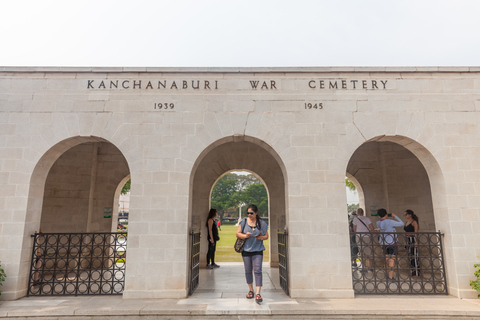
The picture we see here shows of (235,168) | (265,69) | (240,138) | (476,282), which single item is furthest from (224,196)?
(476,282)

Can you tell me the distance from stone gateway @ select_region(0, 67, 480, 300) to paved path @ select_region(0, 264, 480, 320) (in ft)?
1.43

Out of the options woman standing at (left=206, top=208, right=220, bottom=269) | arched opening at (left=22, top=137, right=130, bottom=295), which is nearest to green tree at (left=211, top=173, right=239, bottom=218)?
arched opening at (left=22, top=137, right=130, bottom=295)

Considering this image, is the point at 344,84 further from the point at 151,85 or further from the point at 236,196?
the point at 236,196

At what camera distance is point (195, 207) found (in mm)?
11398

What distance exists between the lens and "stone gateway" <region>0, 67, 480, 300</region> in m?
6.89

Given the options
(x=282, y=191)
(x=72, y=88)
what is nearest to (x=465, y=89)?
(x=282, y=191)

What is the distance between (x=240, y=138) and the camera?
25.5 feet

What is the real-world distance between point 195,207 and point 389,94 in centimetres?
754

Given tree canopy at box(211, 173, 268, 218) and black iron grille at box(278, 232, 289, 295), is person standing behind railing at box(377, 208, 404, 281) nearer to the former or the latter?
black iron grille at box(278, 232, 289, 295)

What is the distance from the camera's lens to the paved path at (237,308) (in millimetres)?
5699

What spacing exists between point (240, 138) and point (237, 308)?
396cm

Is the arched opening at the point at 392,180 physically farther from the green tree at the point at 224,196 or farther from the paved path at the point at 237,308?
the green tree at the point at 224,196

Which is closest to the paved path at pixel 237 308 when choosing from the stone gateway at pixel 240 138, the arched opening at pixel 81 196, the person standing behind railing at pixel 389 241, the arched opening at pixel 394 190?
the stone gateway at pixel 240 138

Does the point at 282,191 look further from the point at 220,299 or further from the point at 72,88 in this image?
the point at 72,88
